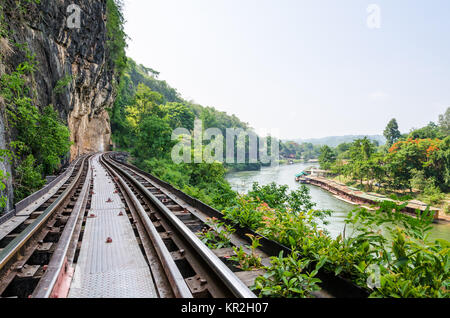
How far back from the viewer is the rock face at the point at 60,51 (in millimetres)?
8094

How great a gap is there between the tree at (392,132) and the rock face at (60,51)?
278 feet

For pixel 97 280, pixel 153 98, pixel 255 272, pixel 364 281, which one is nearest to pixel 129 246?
pixel 97 280

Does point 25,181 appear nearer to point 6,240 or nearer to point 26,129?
point 26,129

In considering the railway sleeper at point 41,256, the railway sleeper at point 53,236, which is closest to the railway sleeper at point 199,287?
the railway sleeper at point 41,256

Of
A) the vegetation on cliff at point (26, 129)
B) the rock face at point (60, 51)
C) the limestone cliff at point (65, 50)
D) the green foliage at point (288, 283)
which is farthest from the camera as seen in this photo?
the limestone cliff at point (65, 50)

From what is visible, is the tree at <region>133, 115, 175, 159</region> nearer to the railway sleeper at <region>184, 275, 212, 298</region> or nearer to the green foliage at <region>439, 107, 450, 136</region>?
the railway sleeper at <region>184, 275, 212, 298</region>

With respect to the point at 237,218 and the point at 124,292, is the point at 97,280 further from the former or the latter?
the point at 237,218

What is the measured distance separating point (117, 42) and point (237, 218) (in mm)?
30278

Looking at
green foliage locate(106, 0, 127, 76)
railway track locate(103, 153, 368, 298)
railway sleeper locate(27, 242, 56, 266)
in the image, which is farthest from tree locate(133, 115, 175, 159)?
railway sleeper locate(27, 242, 56, 266)

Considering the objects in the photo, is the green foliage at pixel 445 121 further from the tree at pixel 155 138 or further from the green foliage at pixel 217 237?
the green foliage at pixel 217 237

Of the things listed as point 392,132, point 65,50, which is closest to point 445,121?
point 392,132

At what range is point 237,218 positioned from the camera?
141 inches

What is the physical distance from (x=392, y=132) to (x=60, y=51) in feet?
296

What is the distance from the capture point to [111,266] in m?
2.63
